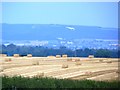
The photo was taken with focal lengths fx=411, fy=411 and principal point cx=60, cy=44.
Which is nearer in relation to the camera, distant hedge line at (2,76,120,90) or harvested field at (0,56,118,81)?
distant hedge line at (2,76,120,90)

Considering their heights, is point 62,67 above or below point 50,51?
below

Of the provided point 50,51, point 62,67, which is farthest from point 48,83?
point 50,51

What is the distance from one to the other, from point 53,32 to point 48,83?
28.9 inches

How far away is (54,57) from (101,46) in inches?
24.4

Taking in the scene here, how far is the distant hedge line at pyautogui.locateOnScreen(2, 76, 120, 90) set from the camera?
478 centimetres

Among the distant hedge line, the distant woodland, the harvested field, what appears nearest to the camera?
the distant hedge line

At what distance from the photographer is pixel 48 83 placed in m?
4.82

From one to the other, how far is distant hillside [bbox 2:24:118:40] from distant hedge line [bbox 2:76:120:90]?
579 mm

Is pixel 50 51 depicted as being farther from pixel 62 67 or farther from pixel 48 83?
pixel 48 83

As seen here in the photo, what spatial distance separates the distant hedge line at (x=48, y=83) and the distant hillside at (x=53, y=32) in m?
0.58

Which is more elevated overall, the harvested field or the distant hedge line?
the harvested field

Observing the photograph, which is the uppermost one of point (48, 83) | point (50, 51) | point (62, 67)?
point (50, 51)

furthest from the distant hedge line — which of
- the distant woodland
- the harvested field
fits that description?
the distant woodland

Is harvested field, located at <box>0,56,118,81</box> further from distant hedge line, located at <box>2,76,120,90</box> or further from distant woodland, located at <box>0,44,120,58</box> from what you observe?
distant hedge line, located at <box>2,76,120,90</box>
